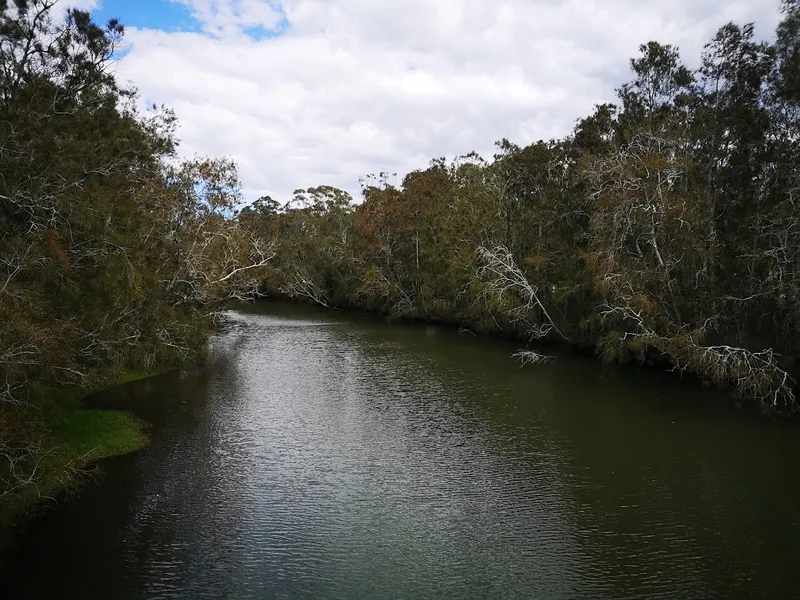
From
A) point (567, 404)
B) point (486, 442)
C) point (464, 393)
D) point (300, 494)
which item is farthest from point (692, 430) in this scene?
point (300, 494)

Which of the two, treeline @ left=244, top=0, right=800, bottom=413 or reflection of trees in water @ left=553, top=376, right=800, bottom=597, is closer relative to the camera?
reflection of trees in water @ left=553, top=376, right=800, bottom=597

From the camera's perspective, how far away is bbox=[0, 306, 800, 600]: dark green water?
33.2 feet

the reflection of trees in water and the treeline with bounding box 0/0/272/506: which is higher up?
the treeline with bounding box 0/0/272/506

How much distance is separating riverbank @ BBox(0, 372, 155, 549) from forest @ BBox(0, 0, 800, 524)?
0.09m

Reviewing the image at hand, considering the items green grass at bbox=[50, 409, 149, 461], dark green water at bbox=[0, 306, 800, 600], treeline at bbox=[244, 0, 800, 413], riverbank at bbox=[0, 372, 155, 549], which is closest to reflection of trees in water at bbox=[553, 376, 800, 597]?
dark green water at bbox=[0, 306, 800, 600]

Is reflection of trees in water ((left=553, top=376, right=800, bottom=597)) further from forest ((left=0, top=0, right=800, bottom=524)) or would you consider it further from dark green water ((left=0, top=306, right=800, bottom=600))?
forest ((left=0, top=0, right=800, bottom=524))

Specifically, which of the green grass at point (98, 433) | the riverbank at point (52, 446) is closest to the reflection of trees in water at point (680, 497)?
the riverbank at point (52, 446)

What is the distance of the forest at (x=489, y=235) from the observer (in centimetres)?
1100

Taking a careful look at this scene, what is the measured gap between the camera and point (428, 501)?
1335 centimetres

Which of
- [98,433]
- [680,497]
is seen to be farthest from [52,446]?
[680,497]

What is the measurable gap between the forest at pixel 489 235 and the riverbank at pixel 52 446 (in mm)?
93

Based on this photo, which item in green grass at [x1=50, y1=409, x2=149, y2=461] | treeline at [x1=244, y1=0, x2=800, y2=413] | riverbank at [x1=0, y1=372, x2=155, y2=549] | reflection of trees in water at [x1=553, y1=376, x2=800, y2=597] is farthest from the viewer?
treeline at [x1=244, y1=0, x2=800, y2=413]

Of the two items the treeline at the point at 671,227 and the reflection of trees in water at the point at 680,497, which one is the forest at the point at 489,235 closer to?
the treeline at the point at 671,227

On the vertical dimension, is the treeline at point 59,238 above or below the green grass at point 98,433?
above
